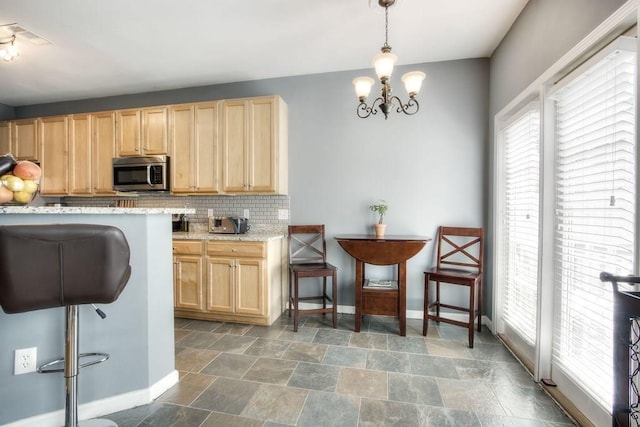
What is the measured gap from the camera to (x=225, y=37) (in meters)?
2.45

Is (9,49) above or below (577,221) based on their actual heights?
above

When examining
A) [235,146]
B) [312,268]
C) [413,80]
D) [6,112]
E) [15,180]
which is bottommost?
[312,268]

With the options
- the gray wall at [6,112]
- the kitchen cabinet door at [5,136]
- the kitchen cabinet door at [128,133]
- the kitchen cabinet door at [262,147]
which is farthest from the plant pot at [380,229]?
the gray wall at [6,112]

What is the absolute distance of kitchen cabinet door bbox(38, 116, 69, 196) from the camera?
11.5ft

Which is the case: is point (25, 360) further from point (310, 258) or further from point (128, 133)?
point (128, 133)

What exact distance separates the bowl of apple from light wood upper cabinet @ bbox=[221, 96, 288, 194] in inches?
69.8

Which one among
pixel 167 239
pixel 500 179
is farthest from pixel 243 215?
pixel 500 179

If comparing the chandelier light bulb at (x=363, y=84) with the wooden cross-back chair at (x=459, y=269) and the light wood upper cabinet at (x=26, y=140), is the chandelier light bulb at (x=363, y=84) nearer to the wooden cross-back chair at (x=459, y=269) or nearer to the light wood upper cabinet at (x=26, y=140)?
the wooden cross-back chair at (x=459, y=269)

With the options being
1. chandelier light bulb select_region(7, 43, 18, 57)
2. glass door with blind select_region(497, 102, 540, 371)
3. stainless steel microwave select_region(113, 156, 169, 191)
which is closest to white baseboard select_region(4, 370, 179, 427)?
stainless steel microwave select_region(113, 156, 169, 191)

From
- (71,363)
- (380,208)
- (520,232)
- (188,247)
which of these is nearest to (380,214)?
(380,208)

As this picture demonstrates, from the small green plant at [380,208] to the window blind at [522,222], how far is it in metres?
1.07

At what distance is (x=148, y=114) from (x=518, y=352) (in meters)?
4.28

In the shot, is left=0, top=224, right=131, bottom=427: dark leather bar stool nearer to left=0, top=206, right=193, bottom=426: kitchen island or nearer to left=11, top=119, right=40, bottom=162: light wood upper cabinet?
left=0, top=206, right=193, bottom=426: kitchen island

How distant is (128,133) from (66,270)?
2747 mm
